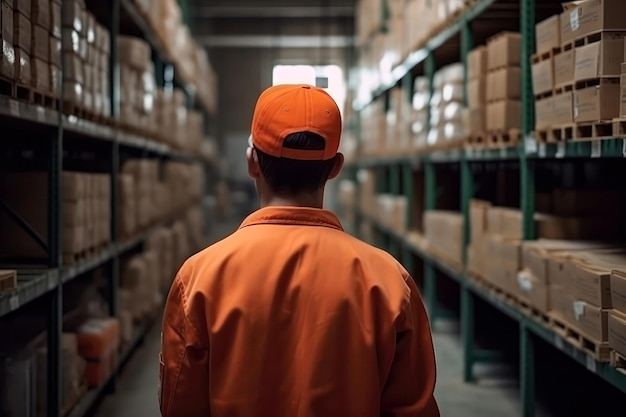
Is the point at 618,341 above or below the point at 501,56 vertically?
Result: below

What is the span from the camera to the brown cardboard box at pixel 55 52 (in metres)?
4.07

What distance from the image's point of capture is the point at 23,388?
3.82 meters

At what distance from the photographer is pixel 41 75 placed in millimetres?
3850

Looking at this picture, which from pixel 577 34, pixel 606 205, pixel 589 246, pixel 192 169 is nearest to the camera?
pixel 577 34

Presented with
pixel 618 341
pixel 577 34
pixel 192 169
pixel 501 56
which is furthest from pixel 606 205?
pixel 192 169

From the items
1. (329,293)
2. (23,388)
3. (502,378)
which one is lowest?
(502,378)

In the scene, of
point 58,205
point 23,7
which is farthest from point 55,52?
point 58,205

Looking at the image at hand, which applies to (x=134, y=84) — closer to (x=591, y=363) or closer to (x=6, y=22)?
(x=6, y=22)

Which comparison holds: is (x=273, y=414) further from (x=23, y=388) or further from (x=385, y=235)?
(x=385, y=235)

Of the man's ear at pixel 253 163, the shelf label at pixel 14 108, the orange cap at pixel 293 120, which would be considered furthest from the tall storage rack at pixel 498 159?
the shelf label at pixel 14 108

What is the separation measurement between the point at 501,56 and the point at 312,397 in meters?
3.73

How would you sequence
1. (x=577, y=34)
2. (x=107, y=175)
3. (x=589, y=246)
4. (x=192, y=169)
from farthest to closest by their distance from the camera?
1. (x=192, y=169)
2. (x=107, y=175)
3. (x=589, y=246)
4. (x=577, y=34)

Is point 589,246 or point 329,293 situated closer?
point 329,293

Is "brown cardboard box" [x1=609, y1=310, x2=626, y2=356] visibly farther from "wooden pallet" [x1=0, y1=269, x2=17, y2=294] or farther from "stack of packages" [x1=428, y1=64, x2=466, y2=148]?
"stack of packages" [x1=428, y1=64, x2=466, y2=148]
